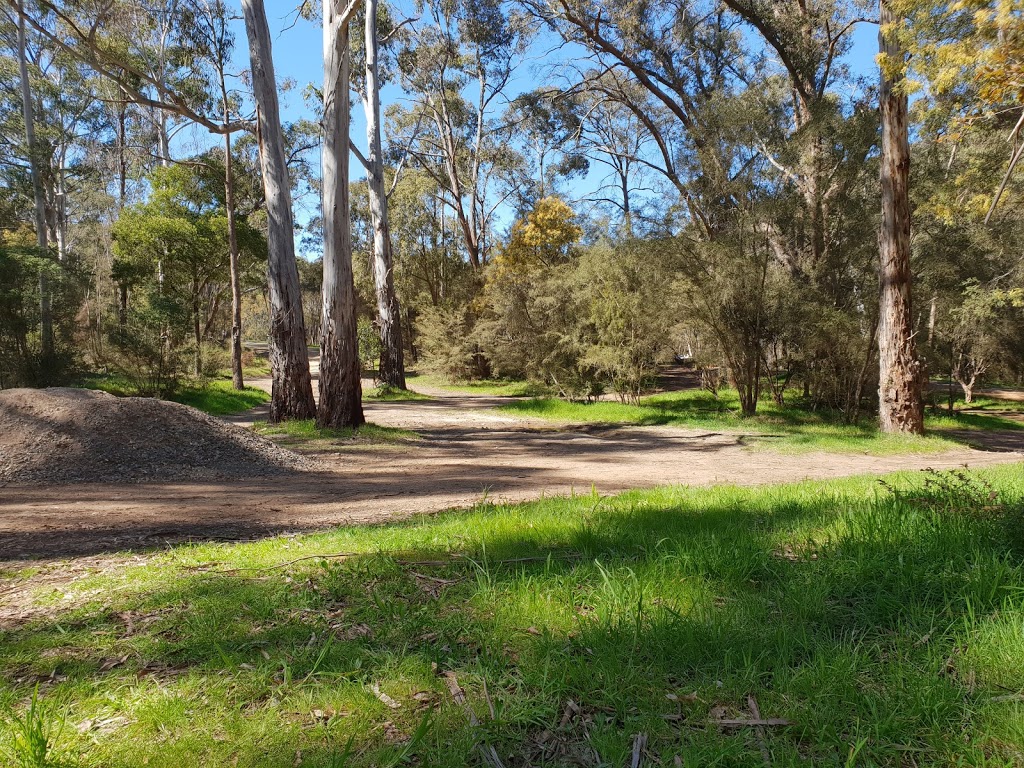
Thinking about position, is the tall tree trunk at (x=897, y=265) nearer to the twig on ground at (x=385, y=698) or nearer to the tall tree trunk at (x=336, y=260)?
the tall tree trunk at (x=336, y=260)

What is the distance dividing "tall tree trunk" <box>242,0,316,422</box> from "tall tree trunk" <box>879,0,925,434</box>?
12513 mm

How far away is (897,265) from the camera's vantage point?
1233 cm

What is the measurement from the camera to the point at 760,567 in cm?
300

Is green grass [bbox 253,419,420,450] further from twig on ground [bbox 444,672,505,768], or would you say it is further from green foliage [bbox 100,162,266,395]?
green foliage [bbox 100,162,266,395]

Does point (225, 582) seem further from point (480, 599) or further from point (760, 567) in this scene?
point (760, 567)

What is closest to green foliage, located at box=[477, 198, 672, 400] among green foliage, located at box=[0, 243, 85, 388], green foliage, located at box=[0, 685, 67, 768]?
green foliage, located at box=[0, 243, 85, 388]

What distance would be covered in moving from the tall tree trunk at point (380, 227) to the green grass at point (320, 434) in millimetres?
10989

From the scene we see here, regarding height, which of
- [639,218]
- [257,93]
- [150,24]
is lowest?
[639,218]

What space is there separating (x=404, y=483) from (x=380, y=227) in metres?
16.4

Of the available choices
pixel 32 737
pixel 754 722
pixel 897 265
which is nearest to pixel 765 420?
pixel 897 265

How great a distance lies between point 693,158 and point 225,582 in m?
16.8

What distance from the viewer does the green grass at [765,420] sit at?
38.1ft

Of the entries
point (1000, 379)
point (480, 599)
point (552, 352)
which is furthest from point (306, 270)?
point (480, 599)

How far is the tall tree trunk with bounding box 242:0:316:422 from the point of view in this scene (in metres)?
12.1
